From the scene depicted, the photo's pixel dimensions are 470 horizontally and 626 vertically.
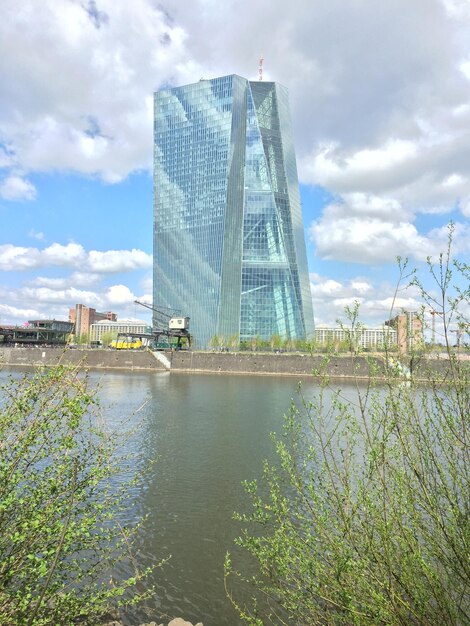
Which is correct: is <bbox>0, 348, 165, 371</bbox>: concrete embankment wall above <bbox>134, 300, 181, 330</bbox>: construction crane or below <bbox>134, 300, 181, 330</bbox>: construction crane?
below

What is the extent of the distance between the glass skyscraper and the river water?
107m

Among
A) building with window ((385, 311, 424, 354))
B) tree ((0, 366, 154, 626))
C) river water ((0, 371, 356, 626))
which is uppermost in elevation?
building with window ((385, 311, 424, 354))

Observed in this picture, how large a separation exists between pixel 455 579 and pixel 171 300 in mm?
170101

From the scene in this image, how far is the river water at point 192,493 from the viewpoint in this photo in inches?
492

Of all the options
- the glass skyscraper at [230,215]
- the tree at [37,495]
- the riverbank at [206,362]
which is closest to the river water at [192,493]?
the tree at [37,495]

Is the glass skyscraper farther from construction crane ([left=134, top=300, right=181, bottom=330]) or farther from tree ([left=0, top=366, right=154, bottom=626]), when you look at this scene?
tree ([left=0, top=366, right=154, bottom=626])

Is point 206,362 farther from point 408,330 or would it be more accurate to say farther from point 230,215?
point 408,330

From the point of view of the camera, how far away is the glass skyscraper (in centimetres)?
15112

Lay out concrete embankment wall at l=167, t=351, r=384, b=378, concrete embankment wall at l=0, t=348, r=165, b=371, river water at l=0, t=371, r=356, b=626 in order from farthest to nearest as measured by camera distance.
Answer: concrete embankment wall at l=0, t=348, r=165, b=371 < concrete embankment wall at l=167, t=351, r=384, b=378 < river water at l=0, t=371, r=356, b=626

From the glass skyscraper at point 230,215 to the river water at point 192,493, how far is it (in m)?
107

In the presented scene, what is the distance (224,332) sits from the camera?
154 m

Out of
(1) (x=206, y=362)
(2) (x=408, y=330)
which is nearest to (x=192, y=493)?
(2) (x=408, y=330)

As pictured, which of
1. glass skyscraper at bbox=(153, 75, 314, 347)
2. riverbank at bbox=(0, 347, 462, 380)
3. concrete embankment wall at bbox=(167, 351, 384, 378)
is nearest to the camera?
riverbank at bbox=(0, 347, 462, 380)

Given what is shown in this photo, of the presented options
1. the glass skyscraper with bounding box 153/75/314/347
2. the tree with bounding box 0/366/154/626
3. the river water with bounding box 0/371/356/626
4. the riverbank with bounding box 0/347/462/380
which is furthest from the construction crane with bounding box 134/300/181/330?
the tree with bounding box 0/366/154/626
